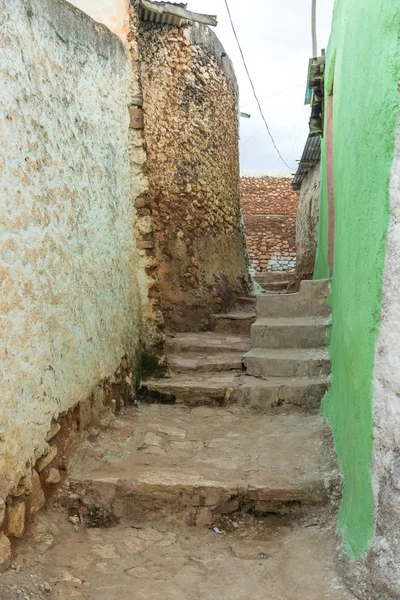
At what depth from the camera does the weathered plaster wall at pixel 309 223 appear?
912 centimetres

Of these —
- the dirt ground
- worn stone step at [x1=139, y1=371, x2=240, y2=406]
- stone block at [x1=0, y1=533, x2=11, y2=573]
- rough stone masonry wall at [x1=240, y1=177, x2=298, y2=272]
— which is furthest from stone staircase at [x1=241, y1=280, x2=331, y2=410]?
rough stone masonry wall at [x1=240, y1=177, x2=298, y2=272]

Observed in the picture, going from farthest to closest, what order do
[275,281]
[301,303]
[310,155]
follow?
1. [275,281]
2. [310,155]
3. [301,303]

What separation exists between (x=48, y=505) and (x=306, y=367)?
2.25m

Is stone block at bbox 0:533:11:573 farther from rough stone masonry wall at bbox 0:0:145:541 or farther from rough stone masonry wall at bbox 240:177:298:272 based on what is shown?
rough stone masonry wall at bbox 240:177:298:272

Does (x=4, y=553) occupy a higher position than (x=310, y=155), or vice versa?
(x=310, y=155)

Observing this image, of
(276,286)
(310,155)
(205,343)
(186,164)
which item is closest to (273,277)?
(276,286)

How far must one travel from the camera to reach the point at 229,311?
6.73m

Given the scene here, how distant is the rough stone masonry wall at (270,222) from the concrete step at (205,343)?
29.1 ft

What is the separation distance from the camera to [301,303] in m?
4.96

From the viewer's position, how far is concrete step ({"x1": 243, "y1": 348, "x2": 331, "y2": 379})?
165 inches

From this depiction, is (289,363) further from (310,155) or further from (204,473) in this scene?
(310,155)

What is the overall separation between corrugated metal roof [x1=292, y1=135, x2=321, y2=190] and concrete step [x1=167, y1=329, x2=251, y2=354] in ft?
13.0

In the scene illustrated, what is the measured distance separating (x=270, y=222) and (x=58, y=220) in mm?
12671

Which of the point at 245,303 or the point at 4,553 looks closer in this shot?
the point at 4,553
